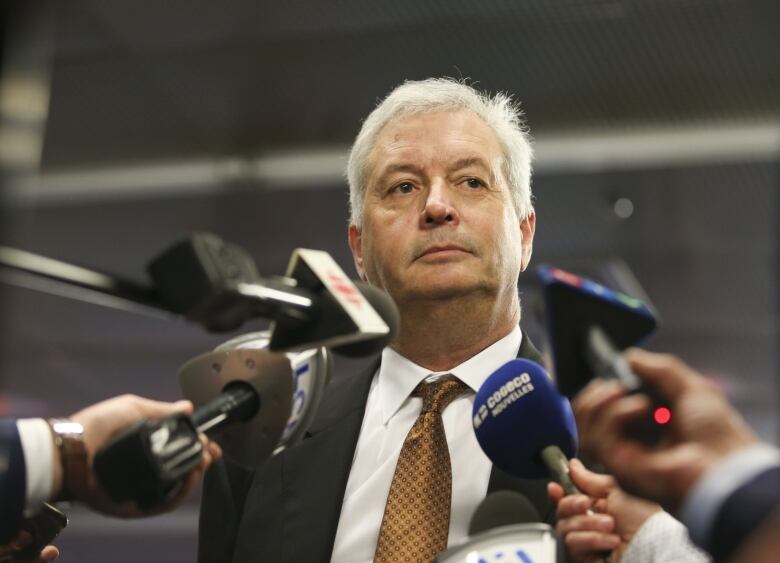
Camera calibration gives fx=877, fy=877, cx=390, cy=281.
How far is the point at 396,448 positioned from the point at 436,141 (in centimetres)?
68

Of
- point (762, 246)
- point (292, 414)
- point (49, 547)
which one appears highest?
point (762, 246)

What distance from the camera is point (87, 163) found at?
4.62m

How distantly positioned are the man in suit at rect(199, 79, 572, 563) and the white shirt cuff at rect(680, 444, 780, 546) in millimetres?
688

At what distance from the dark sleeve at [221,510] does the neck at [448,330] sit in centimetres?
44

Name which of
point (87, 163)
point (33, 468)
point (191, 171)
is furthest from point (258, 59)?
point (33, 468)

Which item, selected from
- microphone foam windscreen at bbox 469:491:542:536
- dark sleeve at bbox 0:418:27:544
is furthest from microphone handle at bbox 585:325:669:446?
dark sleeve at bbox 0:418:27:544

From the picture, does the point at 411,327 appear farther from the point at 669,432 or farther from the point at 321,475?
the point at 669,432

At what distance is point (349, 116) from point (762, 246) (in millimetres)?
2507

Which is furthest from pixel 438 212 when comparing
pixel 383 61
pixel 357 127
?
pixel 357 127

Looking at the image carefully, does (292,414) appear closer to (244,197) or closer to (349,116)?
(349,116)

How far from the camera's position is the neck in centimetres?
181

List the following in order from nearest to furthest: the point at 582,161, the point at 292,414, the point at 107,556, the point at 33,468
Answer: the point at 33,468
the point at 292,414
the point at 582,161
the point at 107,556

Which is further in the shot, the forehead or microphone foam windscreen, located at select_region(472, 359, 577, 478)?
the forehead

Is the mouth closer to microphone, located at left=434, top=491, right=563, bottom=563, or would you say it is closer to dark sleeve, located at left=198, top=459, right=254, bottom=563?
dark sleeve, located at left=198, top=459, right=254, bottom=563
